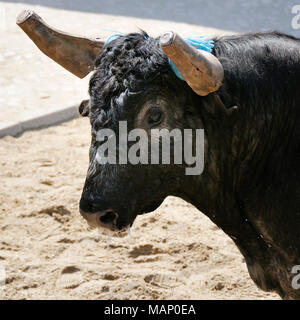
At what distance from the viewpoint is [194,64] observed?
3.26m

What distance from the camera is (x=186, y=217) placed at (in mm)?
5973

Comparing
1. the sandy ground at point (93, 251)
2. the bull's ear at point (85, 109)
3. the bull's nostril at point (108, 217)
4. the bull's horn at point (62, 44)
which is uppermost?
the bull's horn at point (62, 44)

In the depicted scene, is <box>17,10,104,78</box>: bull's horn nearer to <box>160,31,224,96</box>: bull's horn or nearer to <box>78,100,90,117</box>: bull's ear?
<box>78,100,90,117</box>: bull's ear

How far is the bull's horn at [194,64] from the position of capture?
3137 mm

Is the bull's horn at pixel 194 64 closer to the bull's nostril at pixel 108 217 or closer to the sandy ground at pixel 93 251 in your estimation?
the bull's nostril at pixel 108 217

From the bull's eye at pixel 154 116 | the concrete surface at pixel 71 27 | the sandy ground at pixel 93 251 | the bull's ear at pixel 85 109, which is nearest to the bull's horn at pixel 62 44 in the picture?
the bull's ear at pixel 85 109

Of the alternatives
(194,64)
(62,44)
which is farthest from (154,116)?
(62,44)

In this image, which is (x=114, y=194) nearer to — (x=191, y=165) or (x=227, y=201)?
(x=191, y=165)

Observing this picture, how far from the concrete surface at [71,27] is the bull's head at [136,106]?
14.1 ft

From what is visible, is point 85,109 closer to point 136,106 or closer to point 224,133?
point 136,106

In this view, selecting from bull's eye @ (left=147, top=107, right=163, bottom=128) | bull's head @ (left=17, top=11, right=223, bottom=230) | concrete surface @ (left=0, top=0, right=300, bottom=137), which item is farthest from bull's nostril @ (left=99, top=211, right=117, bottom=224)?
concrete surface @ (left=0, top=0, right=300, bottom=137)

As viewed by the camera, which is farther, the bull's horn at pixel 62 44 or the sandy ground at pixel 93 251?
the sandy ground at pixel 93 251

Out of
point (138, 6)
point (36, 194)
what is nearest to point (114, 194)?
point (36, 194)

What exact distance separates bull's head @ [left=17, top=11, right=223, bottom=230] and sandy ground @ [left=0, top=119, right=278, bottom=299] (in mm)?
1569
